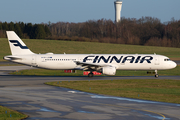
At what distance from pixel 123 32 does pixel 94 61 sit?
135 m

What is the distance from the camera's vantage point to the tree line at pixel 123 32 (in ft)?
530

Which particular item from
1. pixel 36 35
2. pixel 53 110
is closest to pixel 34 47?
pixel 36 35

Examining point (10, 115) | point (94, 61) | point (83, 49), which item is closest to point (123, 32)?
point (83, 49)

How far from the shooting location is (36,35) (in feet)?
613

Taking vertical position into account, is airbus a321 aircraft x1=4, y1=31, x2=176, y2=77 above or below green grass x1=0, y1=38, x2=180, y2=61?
below

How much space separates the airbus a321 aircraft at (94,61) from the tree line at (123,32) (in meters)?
110

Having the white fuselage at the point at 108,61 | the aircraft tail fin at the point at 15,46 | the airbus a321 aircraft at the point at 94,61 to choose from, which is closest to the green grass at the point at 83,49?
the aircraft tail fin at the point at 15,46

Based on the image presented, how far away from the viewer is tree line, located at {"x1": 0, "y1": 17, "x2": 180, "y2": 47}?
162m

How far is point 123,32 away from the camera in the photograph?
18012cm

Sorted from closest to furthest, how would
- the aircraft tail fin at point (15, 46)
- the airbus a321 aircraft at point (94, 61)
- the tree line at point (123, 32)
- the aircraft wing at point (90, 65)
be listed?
1. the aircraft wing at point (90, 65)
2. the airbus a321 aircraft at point (94, 61)
3. the aircraft tail fin at point (15, 46)
4. the tree line at point (123, 32)

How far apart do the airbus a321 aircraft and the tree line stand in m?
110

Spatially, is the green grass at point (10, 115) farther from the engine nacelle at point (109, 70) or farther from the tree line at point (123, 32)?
the tree line at point (123, 32)

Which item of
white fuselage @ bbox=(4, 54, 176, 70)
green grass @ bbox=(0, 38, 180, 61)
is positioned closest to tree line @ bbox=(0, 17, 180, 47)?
green grass @ bbox=(0, 38, 180, 61)

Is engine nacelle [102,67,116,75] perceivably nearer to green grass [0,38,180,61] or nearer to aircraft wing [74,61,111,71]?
aircraft wing [74,61,111,71]
